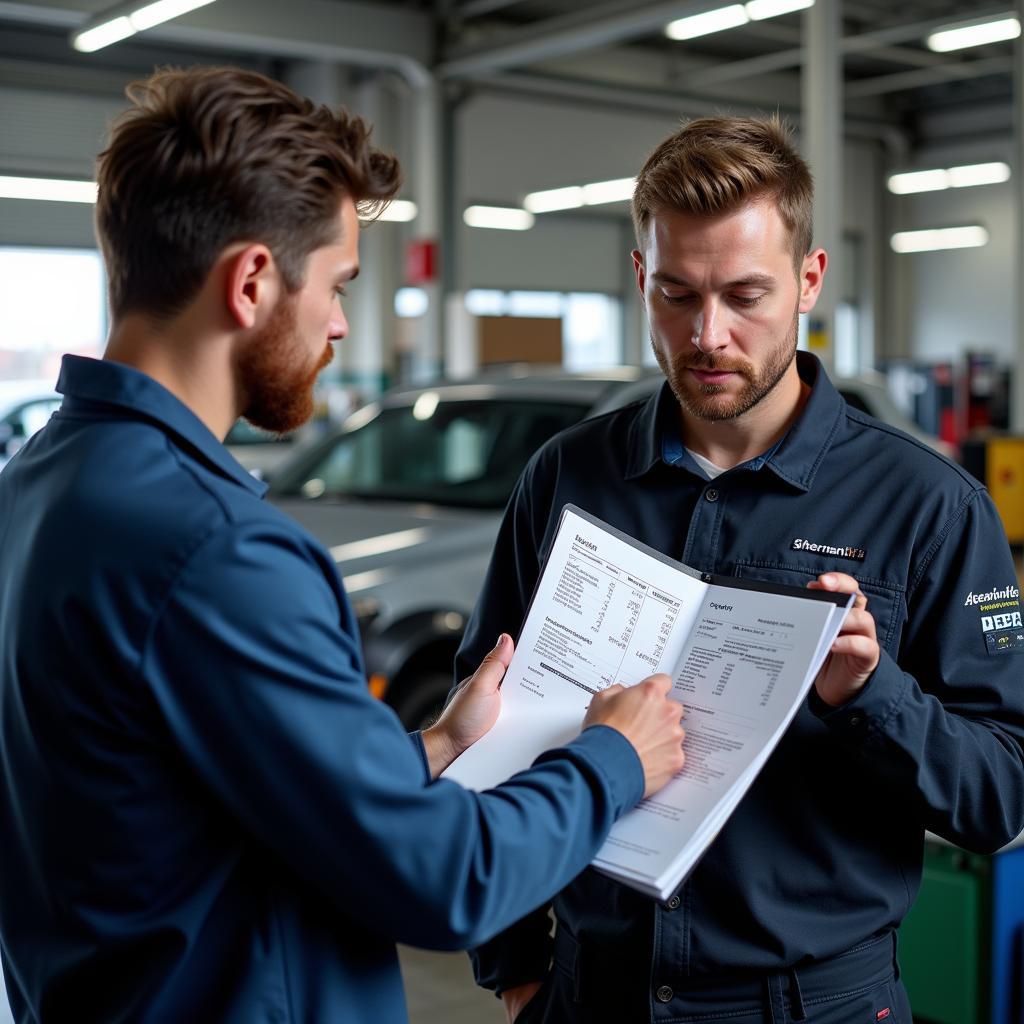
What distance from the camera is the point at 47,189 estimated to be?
1279 centimetres

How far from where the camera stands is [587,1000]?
5.68ft

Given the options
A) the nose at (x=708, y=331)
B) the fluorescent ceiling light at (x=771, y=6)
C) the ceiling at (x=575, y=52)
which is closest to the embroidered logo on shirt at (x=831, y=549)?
the nose at (x=708, y=331)

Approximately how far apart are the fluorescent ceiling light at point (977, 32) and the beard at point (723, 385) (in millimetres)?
9530

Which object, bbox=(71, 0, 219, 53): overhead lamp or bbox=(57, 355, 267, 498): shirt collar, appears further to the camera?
bbox=(71, 0, 219, 53): overhead lamp

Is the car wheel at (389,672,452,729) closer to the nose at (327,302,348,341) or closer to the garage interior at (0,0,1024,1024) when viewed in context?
the nose at (327,302,348,341)

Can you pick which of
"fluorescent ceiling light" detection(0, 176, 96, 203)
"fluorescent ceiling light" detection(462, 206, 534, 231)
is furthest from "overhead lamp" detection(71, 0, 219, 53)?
"fluorescent ceiling light" detection(462, 206, 534, 231)

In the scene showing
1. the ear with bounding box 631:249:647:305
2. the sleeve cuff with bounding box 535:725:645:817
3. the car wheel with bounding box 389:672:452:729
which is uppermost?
the ear with bounding box 631:249:647:305

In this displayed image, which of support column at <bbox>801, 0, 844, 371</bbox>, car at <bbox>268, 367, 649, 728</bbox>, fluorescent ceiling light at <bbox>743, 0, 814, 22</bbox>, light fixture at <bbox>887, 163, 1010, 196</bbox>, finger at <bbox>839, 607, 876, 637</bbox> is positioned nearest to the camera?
finger at <bbox>839, 607, 876, 637</bbox>

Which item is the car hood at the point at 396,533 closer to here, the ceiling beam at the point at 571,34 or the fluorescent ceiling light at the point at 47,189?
the ceiling beam at the point at 571,34

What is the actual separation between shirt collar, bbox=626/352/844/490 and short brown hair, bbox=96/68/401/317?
695 millimetres

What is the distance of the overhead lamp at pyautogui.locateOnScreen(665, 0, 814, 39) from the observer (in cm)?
911

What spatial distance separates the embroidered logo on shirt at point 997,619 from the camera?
1665 mm

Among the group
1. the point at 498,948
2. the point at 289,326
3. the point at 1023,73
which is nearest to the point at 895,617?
the point at 498,948

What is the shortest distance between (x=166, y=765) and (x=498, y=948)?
87cm
